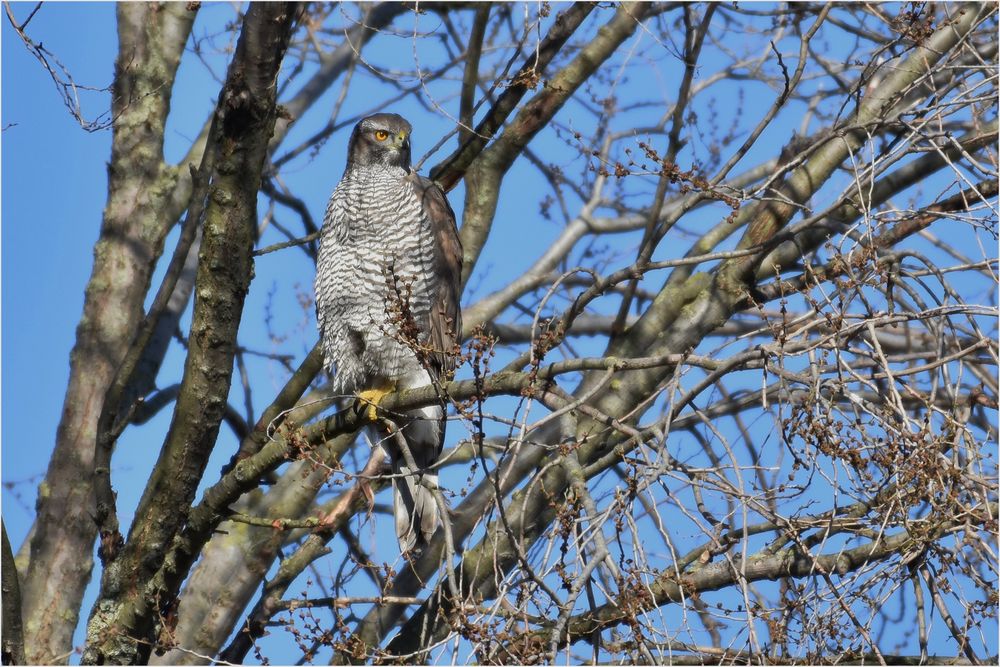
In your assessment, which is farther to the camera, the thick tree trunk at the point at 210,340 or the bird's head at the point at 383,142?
the bird's head at the point at 383,142

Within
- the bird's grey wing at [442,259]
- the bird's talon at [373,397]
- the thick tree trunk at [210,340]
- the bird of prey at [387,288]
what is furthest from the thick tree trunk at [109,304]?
the bird's grey wing at [442,259]

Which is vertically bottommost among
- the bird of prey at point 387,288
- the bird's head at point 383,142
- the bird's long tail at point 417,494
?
the bird's long tail at point 417,494

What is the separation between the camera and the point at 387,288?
4.64 meters

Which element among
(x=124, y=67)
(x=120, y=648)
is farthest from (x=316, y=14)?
(x=120, y=648)

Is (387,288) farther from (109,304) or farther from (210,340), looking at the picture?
(109,304)

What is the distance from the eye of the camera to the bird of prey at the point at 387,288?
15.4 ft

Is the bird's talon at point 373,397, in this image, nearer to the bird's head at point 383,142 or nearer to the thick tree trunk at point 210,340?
the thick tree trunk at point 210,340

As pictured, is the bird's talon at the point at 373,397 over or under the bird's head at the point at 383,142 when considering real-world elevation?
under

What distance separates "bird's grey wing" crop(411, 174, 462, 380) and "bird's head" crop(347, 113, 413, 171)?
0.60 feet

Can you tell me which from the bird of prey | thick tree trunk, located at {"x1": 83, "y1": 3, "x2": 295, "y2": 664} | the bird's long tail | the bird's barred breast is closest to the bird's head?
the bird of prey

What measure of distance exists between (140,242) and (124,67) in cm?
97

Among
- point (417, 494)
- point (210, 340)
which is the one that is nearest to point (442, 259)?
point (417, 494)

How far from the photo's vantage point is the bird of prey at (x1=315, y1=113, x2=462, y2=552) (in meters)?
4.70

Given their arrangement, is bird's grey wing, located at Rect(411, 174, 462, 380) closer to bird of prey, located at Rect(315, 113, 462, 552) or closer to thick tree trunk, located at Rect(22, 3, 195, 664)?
bird of prey, located at Rect(315, 113, 462, 552)
